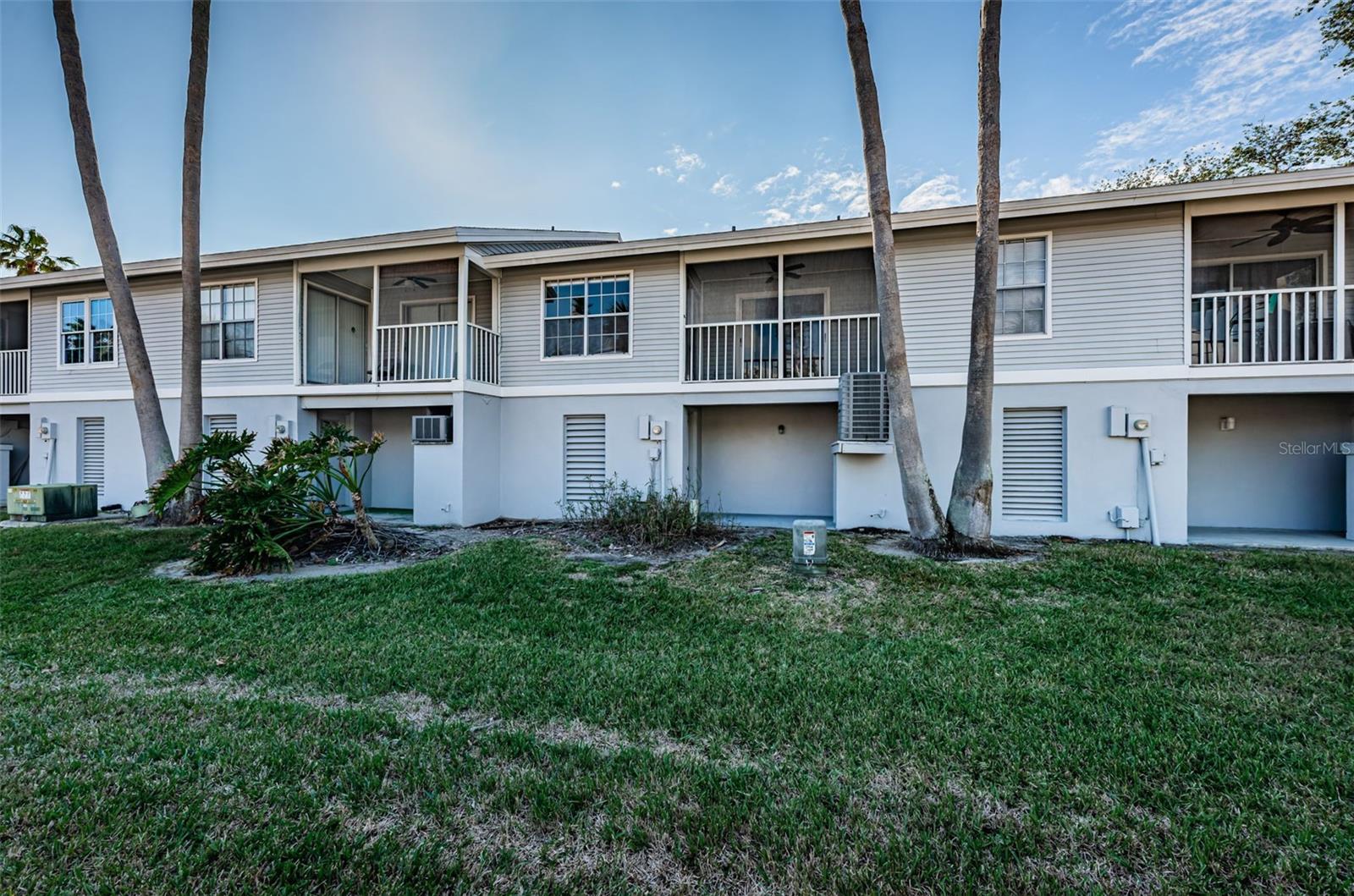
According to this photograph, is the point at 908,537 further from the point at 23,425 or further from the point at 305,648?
the point at 23,425

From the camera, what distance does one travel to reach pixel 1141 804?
2.35 meters

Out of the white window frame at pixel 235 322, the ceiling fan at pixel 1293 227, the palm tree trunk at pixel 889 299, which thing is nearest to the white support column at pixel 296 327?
the white window frame at pixel 235 322

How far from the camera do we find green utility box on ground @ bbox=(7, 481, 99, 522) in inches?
403

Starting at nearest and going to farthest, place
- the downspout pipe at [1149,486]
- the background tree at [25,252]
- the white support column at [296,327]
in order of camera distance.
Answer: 1. the downspout pipe at [1149,486]
2. the white support column at [296,327]
3. the background tree at [25,252]

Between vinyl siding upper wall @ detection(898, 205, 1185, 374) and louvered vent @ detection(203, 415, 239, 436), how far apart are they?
1217cm

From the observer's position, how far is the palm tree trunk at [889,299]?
7.37 meters

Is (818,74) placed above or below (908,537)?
above

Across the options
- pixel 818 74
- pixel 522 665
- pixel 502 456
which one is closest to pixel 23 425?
pixel 502 456

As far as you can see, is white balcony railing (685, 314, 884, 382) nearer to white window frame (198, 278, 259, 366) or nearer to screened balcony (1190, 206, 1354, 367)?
screened balcony (1190, 206, 1354, 367)

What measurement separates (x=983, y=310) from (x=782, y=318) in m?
3.25

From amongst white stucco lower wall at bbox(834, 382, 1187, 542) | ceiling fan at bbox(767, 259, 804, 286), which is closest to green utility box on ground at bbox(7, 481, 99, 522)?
ceiling fan at bbox(767, 259, 804, 286)

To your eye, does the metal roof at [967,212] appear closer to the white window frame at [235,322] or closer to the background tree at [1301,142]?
the white window frame at [235,322]

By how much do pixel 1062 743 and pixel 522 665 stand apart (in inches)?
117

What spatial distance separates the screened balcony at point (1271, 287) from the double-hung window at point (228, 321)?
15446 mm
